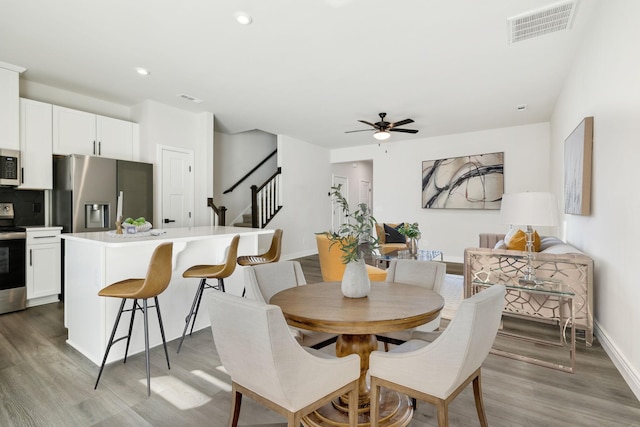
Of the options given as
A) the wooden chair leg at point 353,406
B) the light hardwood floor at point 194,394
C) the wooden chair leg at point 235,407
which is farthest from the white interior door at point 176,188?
the wooden chair leg at point 353,406

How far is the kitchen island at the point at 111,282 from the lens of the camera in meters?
2.39

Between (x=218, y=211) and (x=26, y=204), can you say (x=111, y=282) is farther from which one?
(x=218, y=211)

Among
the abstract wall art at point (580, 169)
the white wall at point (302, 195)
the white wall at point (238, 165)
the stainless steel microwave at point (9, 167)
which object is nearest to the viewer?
the abstract wall art at point (580, 169)

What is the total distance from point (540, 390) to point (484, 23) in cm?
289

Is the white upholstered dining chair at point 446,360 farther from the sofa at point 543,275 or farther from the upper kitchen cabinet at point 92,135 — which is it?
the upper kitchen cabinet at point 92,135

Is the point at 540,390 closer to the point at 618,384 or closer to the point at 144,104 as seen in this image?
the point at 618,384

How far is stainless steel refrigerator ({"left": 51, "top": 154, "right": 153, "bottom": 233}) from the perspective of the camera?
4.02 m

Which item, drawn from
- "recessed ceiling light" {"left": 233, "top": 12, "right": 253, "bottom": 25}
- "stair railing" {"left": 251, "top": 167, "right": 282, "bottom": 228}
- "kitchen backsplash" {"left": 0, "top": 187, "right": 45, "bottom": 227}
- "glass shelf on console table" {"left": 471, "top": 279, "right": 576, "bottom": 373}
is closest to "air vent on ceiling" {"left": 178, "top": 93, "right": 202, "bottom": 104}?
"stair railing" {"left": 251, "top": 167, "right": 282, "bottom": 228}

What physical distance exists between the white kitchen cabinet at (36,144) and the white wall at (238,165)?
299 cm

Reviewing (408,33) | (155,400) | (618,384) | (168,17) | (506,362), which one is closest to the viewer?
(155,400)

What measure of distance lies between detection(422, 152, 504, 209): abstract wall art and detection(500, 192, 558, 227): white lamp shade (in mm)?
4254

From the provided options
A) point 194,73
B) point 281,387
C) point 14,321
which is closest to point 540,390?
point 281,387

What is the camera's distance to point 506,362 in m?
2.46

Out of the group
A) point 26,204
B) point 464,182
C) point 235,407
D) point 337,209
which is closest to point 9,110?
point 26,204
